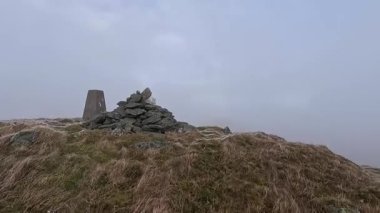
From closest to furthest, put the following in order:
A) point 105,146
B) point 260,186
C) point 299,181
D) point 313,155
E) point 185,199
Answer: point 185,199 < point 260,186 < point 299,181 < point 105,146 < point 313,155

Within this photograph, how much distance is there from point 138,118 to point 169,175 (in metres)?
5.05

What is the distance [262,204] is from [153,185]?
287 cm

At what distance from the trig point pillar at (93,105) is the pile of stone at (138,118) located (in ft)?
3.39

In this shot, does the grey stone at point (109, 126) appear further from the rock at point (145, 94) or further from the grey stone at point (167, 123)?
the rock at point (145, 94)

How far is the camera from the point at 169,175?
12.6 metres

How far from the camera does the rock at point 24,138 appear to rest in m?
14.8

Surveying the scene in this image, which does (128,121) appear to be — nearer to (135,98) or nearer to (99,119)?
(99,119)

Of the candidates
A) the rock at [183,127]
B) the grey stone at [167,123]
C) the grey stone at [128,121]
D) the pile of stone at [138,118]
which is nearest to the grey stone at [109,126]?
the pile of stone at [138,118]

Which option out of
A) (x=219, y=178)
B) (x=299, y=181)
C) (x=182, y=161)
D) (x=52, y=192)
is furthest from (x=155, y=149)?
(x=299, y=181)

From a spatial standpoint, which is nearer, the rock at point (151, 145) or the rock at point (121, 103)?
the rock at point (151, 145)

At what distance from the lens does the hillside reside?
1183cm

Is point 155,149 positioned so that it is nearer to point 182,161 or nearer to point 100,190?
point 182,161

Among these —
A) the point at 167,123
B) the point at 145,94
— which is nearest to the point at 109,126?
the point at 167,123

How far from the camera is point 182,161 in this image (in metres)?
13.3
